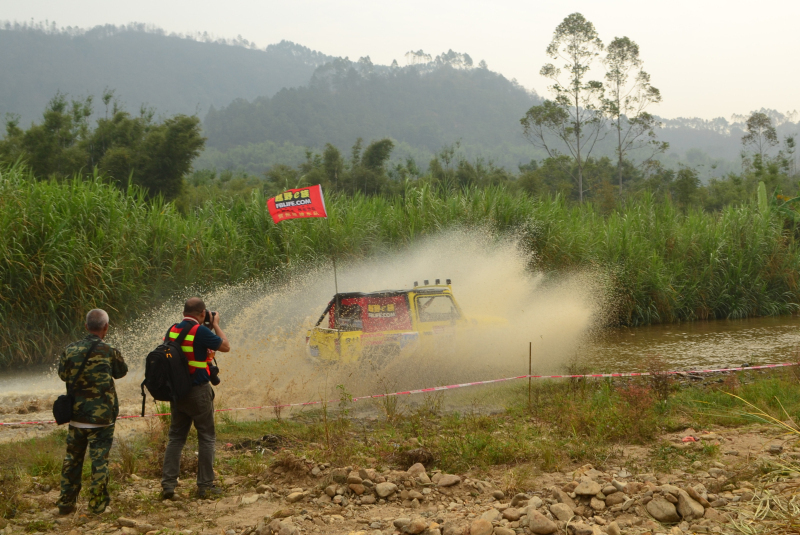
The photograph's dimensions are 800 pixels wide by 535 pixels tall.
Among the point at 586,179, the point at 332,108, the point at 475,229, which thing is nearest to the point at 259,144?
the point at 332,108

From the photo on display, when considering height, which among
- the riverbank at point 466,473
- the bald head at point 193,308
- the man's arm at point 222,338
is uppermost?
the bald head at point 193,308

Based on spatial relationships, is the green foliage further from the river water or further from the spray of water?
the river water

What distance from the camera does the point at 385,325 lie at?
382 inches

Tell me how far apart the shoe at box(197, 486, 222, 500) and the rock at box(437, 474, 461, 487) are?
1889 millimetres

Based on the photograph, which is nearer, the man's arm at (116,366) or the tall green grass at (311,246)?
the man's arm at (116,366)

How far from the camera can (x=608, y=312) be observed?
17078 mm

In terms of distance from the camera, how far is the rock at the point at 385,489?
4750mm

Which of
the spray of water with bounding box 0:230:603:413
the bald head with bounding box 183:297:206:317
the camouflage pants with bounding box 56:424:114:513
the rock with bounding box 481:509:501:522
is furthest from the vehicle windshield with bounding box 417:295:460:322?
the camouflage pants with bounding box 56:424:114:513

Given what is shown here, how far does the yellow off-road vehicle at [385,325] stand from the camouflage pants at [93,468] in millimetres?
4371

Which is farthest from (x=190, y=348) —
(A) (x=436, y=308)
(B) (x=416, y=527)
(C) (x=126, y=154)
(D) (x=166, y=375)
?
(C) (x=126, y=154)

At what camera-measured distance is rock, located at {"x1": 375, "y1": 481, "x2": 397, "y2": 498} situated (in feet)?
15.6

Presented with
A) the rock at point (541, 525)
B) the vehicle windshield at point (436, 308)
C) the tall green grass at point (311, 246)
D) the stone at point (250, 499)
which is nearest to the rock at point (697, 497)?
the rock at point (541, 525)

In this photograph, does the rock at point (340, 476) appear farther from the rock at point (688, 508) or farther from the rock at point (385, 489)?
the rock at point (688, 508)

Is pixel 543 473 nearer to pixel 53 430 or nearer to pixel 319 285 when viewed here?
pixel 53 430
